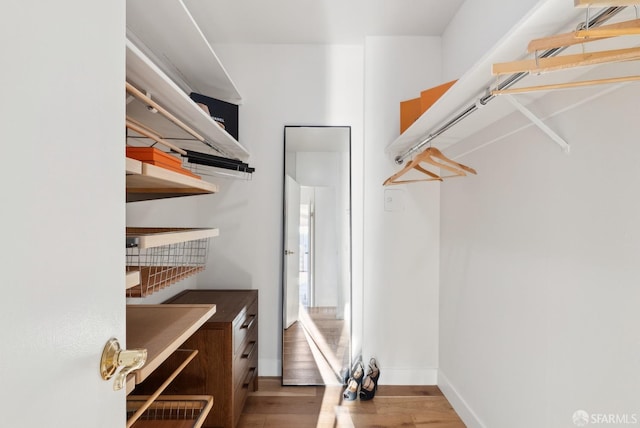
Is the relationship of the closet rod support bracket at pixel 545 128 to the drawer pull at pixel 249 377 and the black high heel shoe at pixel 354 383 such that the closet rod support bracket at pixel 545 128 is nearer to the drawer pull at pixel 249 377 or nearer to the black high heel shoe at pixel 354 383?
the black high heel shoe at pixel 354 383

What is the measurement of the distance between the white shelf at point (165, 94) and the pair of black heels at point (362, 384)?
1795 millimetres

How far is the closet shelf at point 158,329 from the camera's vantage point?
936mm

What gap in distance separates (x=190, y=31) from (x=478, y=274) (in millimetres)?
1948

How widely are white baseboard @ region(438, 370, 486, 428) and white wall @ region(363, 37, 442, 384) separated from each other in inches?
5.0

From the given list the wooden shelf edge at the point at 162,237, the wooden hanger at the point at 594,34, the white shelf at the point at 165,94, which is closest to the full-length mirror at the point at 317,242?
the white shelf at the point at 165,94

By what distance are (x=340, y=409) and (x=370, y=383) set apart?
0.91 ft

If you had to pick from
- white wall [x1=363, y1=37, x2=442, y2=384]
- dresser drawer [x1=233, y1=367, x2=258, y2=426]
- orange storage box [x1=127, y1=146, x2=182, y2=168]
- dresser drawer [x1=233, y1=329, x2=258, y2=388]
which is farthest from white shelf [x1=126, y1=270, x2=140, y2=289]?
white wall [x1=363, y1=37, x2=442, y2=384]

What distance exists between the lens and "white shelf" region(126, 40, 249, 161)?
107 cm

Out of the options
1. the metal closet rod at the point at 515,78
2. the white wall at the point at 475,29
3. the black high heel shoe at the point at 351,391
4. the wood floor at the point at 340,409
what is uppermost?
the white wall at the point at 475,29

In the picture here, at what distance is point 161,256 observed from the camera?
178 cm

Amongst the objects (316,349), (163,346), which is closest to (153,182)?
(163,346)
